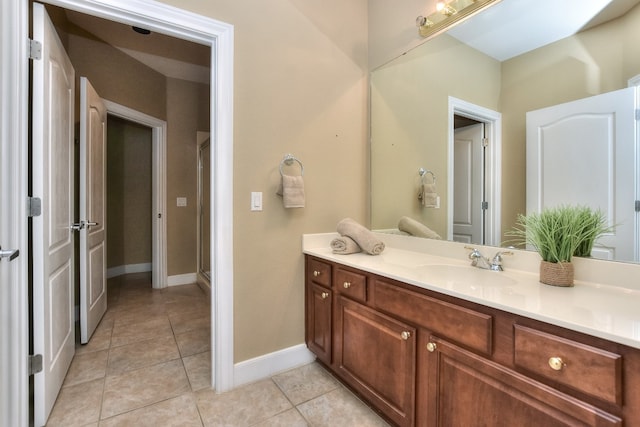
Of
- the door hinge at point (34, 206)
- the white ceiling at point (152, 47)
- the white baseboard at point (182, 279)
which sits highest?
the white ceiling at point (152, 47)

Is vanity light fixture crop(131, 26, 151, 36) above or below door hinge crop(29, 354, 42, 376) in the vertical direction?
above

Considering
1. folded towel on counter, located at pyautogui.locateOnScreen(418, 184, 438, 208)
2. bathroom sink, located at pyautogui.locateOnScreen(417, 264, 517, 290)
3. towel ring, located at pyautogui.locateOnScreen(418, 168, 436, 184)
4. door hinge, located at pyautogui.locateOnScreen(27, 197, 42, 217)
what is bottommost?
bathroom sink, located at pyautogui.locateOnScreen(417, 264, 517, 290)

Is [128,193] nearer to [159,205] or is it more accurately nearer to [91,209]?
[159,205]

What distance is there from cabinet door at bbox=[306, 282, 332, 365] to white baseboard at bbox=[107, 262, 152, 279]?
371 centimetres

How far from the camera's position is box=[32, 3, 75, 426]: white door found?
4.63ft

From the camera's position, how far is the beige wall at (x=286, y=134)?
1.74 metres

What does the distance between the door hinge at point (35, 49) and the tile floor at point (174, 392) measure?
177 centimetres

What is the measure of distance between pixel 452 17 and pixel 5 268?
2467 mm

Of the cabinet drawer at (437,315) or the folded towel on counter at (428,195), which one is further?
the folded towel on counter at (428,195)

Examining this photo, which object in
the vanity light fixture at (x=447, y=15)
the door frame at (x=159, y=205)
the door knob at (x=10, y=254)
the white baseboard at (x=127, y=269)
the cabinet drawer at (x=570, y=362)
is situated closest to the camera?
the cabinet drawer at (x=570, y=362)

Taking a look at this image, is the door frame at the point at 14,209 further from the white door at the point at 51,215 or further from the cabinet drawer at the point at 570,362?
the cabinet drawer at the point at 570,362

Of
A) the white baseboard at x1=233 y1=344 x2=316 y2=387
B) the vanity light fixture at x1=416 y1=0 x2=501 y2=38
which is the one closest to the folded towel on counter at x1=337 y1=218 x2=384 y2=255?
the white baseboard at x1=233 y1=344 x2=316 y2=387

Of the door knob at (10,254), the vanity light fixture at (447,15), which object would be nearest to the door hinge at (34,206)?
the door knob at (10,254)

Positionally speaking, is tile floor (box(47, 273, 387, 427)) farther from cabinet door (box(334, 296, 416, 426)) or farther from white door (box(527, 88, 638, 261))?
white door (box(527, 88, 638, 261))
